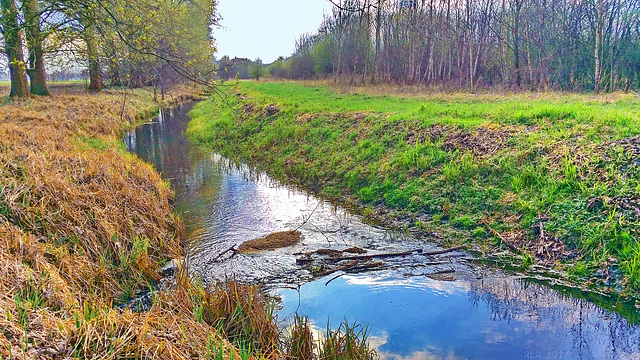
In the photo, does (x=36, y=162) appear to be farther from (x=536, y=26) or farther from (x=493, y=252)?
(x=536, y=26)

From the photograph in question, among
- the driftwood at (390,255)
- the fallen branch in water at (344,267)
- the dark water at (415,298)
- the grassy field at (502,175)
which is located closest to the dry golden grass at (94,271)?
the dark water at (415,298)

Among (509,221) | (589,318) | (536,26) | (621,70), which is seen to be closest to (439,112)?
(509,221)

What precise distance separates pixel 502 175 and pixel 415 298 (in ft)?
14.3

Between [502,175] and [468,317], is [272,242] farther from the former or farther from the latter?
[502,175]

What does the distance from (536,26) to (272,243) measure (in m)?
25.3

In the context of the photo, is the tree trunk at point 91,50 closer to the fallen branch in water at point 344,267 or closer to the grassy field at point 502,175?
the grassy field at point 502,175

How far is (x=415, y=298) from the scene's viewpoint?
5.67 metres

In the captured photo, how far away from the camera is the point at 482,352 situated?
4520 mm

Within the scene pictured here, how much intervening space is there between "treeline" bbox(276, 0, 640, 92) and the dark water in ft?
32.9

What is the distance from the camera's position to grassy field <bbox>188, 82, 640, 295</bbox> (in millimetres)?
6484

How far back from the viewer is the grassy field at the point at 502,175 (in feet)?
21.3

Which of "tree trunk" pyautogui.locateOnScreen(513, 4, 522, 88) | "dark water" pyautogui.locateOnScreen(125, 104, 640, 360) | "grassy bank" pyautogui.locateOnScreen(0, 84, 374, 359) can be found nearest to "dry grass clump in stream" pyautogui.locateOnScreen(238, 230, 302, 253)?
"dark water" pyautogui.locateOnScreen(125, 104, 640, 360)

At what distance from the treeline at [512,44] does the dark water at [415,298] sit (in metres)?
10.0

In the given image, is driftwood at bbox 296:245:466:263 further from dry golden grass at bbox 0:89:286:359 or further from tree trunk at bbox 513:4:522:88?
tree trunk at bbox 513:4:522:88
